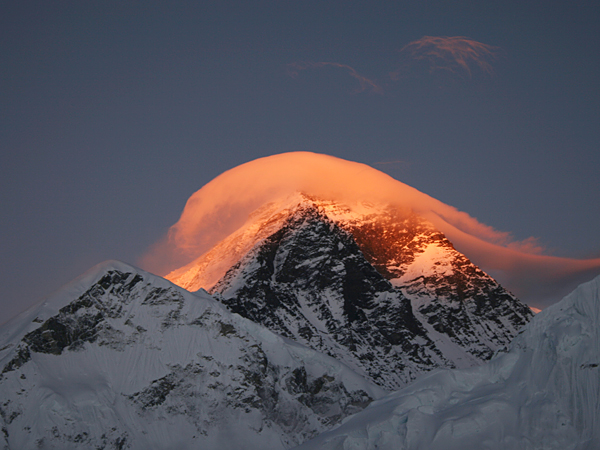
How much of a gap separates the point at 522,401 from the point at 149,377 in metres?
96.1

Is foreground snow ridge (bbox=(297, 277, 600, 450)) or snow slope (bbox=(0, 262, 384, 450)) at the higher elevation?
snow slope (bbox=(0, 262, 384, 450))

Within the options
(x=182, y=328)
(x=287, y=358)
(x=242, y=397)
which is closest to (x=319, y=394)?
(x=287, y=358)

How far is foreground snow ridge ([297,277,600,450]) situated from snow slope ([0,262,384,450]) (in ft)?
243

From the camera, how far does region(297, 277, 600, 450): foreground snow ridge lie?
2160 inches

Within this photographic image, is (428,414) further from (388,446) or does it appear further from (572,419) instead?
(572,419)

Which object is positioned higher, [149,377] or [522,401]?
[149,377]

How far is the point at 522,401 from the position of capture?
58.1 metres

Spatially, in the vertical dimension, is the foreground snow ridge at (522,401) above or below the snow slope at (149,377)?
below

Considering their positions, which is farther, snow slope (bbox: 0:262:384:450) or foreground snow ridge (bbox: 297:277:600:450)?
snow slope (bbox: 0:262:384:450)

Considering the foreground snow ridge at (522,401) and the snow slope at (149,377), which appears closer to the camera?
the foreground snow ridge at (522,401)

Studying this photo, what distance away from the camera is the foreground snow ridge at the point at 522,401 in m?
54.9

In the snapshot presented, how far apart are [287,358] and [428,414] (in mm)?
96293

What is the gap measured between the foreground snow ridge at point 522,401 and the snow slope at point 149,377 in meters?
74.1

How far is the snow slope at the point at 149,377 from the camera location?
124438mm
